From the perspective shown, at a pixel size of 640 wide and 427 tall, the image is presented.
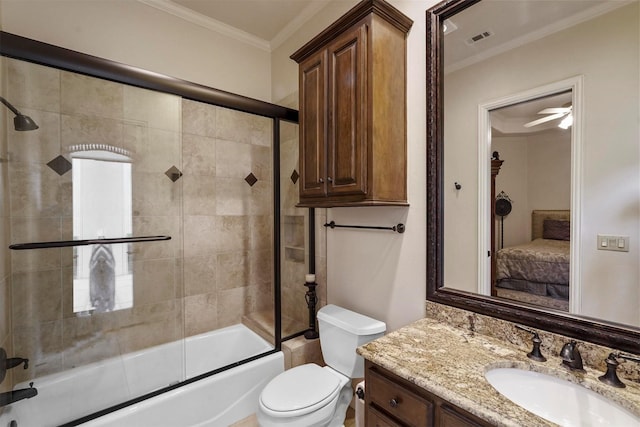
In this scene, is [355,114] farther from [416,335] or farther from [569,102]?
[416,335]

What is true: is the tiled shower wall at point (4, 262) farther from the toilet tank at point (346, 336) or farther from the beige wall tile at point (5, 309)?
the toilet tank at point (346, 336)

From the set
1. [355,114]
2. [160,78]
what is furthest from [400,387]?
[160,78]

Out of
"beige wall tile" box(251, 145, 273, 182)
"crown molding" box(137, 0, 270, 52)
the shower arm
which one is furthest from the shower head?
"beige wall tile" box(251, 145, 273, 182)

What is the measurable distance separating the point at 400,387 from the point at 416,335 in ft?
0.96

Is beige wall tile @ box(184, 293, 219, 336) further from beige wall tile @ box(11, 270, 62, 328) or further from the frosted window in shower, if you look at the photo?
beige wall tile @ box(11, 270, 62, 328)

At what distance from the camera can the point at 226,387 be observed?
71.4 inches

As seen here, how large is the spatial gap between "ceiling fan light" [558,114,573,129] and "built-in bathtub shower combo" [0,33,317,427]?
148cm

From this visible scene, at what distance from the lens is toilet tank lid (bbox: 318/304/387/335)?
154cm

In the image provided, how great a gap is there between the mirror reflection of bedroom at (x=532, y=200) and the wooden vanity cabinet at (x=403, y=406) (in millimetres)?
549

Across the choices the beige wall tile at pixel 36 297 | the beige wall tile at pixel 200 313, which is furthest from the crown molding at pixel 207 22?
the beige wall tile at pixel 200 313

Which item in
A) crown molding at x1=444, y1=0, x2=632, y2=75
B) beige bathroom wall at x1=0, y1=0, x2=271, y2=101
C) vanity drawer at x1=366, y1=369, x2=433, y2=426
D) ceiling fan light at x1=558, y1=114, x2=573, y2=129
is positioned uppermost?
beige bathroom wall at x1=0, y1=0, x2=271, y2=101

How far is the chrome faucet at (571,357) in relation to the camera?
0.90 metres

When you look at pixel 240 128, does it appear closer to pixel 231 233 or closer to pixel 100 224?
pixel 231 233

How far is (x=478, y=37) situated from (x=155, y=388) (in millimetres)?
2487
